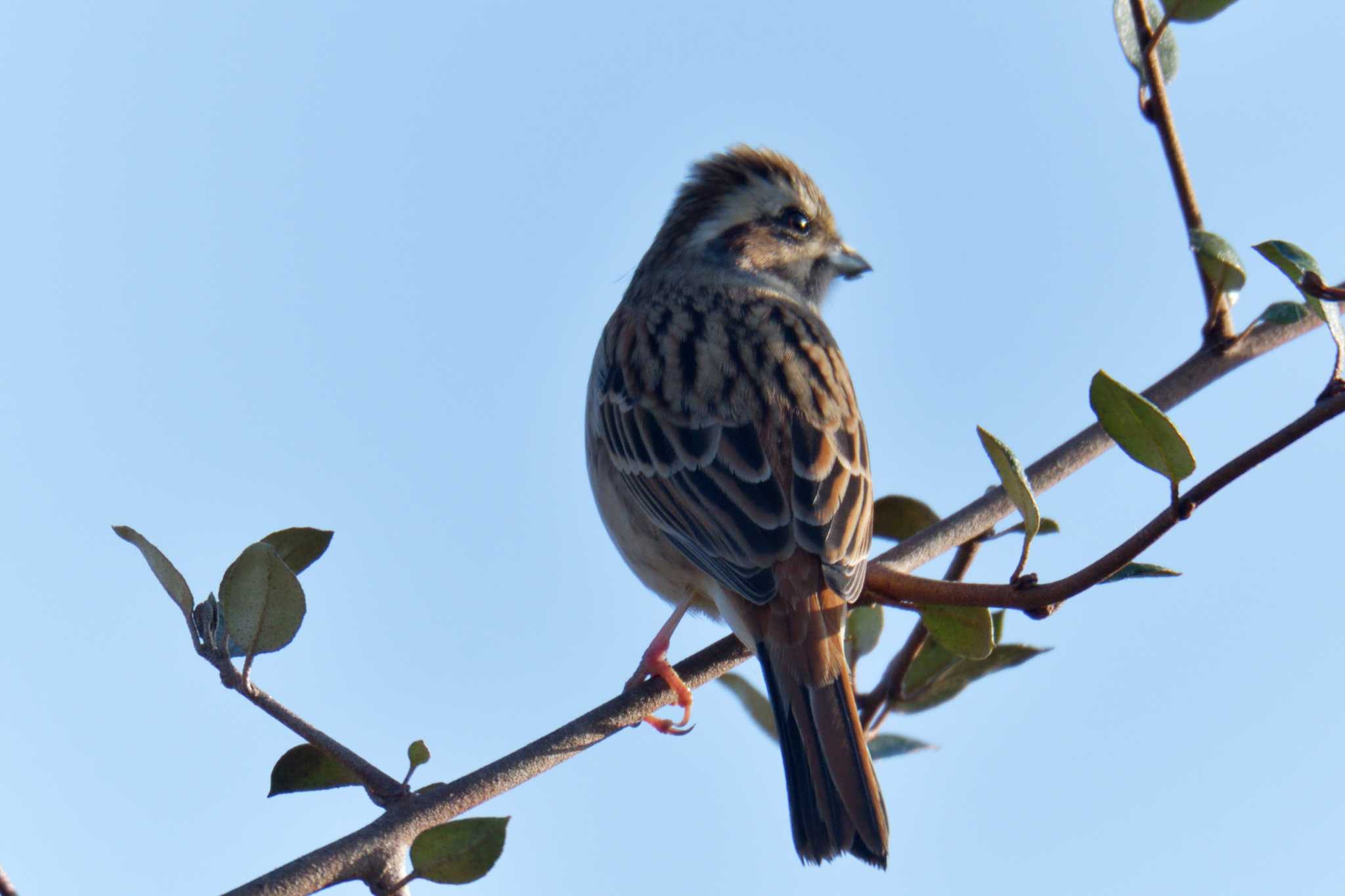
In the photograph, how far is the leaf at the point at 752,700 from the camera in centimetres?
381

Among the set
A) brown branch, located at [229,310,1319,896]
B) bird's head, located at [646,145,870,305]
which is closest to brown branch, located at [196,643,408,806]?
brown branch, located at [229,310,1319,896]

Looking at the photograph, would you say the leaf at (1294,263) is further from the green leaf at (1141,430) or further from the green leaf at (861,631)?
the green leaf at (861,631)

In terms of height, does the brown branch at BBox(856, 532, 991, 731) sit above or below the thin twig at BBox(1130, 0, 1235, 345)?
below

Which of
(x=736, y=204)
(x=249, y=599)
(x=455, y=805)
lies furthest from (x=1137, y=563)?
(x=736, y=204)

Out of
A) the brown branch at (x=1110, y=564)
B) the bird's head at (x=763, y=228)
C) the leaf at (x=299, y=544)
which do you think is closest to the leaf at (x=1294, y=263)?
the brown branch at (x=1110, y=564)

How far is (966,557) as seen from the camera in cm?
361

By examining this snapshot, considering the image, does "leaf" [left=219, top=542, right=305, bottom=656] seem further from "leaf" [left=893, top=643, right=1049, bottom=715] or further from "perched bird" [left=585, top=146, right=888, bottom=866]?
"leaf" [left=893, top=643, right=1049, bottom=715]

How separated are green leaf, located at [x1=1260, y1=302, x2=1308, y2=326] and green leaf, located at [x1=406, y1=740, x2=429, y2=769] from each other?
71.9 inches

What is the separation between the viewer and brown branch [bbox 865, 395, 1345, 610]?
7.12 ft

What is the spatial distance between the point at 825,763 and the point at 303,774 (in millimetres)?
1200

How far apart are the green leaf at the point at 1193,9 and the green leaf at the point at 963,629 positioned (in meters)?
1.38

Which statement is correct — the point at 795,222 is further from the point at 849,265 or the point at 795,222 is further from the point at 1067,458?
the point at 1067,458

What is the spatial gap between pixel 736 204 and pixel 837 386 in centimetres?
172

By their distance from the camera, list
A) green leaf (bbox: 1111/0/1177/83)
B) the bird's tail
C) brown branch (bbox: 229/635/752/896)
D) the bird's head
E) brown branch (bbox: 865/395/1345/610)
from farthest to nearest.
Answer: the bird's head, the bird's tail, green leaf (bbox: 1111/0/1177/83), brown branch (bbox: 229/635/752/896), brown branch (bbox: 865/395/1345/610)
